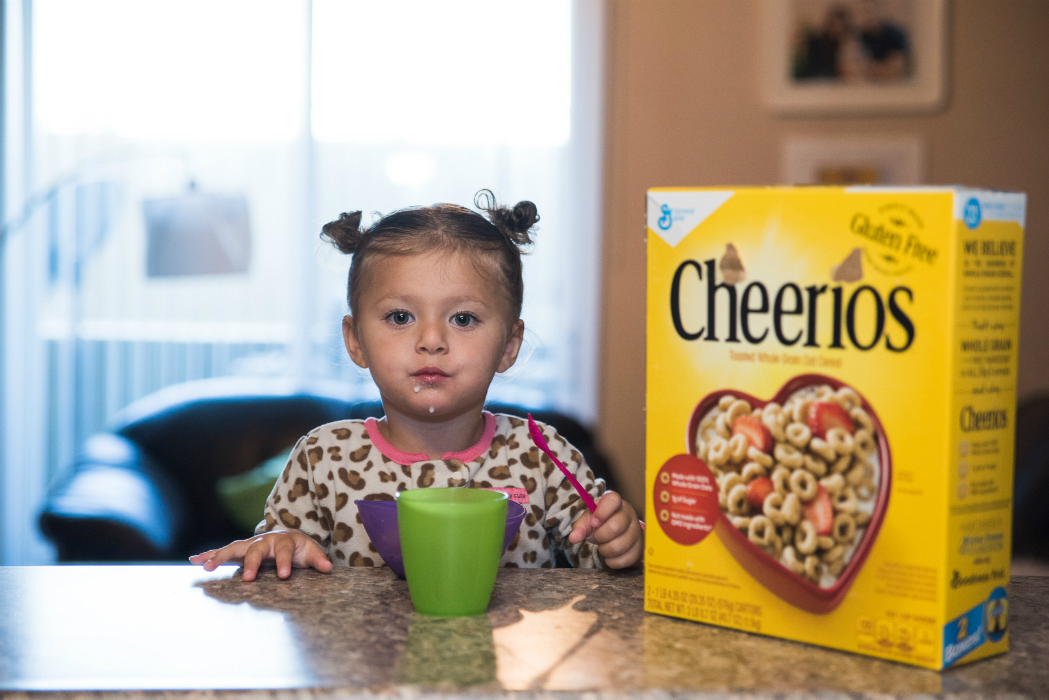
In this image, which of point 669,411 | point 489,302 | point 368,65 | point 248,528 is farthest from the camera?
point 368,65

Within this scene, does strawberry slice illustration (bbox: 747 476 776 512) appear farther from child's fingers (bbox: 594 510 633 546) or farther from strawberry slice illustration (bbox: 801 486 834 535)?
child's fingers (bbox: 594 510 633 546)

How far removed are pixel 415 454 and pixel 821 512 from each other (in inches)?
23.1

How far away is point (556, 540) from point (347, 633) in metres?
0.50

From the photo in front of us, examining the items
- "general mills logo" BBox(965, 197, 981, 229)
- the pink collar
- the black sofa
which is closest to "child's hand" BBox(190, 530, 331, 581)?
the pink collar

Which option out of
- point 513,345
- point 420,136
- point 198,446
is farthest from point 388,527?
point 420,136

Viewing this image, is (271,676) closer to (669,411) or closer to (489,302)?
(669,411)

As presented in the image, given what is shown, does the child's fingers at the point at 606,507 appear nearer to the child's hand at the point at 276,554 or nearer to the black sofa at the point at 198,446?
the child's hand at the point at 276,554

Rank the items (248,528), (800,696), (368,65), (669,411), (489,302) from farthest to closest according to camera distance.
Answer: (368,65) → (248,528) → (489,302) → (669,411) → (800,696)

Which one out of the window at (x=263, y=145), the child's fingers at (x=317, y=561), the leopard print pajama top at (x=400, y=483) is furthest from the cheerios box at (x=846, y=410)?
the window at (x=263, y=145)

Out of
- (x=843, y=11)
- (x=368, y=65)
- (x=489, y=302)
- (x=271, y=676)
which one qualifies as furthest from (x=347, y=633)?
(x=843, y=11)

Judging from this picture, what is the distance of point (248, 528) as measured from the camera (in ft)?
8.46

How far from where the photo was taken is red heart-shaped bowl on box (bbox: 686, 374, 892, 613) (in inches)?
22.0

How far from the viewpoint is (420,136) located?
3158 millimetres

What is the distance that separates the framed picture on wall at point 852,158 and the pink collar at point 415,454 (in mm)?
2363
